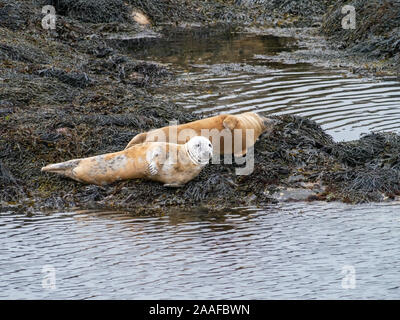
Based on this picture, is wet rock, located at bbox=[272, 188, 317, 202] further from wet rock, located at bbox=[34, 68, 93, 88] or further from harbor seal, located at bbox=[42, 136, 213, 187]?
wet rock, located at bbox=[34, 68, 93, 88]

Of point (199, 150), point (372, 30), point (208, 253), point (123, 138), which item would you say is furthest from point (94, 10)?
point (208, 253)

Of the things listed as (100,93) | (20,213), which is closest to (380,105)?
(100,93)

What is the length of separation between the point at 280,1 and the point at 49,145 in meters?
14.6

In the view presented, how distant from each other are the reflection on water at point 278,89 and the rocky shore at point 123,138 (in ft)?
2.07

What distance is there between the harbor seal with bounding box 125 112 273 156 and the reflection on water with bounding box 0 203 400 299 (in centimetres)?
117

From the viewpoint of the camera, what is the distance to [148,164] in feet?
25.8

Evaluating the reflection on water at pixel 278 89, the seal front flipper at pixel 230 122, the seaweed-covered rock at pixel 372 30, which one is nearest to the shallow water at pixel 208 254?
the seal front flipper at pixel 230 122

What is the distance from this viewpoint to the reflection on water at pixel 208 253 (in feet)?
19.3

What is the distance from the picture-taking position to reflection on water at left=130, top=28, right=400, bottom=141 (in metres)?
10.9

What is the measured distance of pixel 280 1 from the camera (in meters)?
22.1

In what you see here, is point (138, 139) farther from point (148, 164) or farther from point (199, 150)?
point (199, 150)

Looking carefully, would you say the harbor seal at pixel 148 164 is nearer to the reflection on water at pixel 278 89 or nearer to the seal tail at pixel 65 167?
the seal tail at pixel 65 167

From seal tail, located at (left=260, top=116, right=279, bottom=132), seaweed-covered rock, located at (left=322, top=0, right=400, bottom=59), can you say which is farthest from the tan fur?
seaweed-covered rock, located at (left=322, top=0, right=400, bottom=59)

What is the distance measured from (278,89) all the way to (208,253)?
6580 mm
